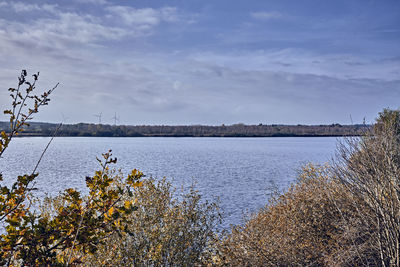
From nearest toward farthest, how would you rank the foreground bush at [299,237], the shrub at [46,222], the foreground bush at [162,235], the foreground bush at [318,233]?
1. the shrub at [46,222]
2. the foreground bush at [162,235]
3. the foreground bush at [318,233]
4. the foreground bush at [299,237]

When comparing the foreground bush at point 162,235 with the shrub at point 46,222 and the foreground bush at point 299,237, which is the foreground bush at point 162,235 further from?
the shrub at point 46,222

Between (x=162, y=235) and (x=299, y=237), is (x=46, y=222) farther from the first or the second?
(x=299, y=237)

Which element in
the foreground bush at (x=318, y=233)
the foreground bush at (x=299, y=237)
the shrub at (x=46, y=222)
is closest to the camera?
the shrub at (x=46, y=222)

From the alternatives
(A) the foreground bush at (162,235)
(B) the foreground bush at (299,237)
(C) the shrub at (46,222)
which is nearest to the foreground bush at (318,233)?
(B) the foreground bush at (299,237)

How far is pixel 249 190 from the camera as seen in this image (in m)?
21.0

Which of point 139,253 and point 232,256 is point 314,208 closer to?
point 232,256

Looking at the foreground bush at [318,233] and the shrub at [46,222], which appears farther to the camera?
the foreground bush at [318,233]

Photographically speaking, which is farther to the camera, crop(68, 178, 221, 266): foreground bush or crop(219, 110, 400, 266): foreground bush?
crop(219, 110, 400, 266): foreground bush

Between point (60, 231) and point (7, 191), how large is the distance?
1.95ft

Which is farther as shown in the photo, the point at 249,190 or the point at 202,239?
the point at 249,190

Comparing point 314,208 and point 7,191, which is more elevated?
point 7,191

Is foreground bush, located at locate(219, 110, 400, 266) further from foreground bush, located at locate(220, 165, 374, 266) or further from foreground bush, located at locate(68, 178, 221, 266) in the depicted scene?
foreground bush, located at locate(68, 178, 221, 266)

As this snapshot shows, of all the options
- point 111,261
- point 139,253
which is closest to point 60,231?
Result: point 111,261

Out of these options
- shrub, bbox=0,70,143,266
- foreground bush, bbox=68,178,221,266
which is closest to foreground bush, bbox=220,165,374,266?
Answer: foreground bush, bbox=68,178,221,266
